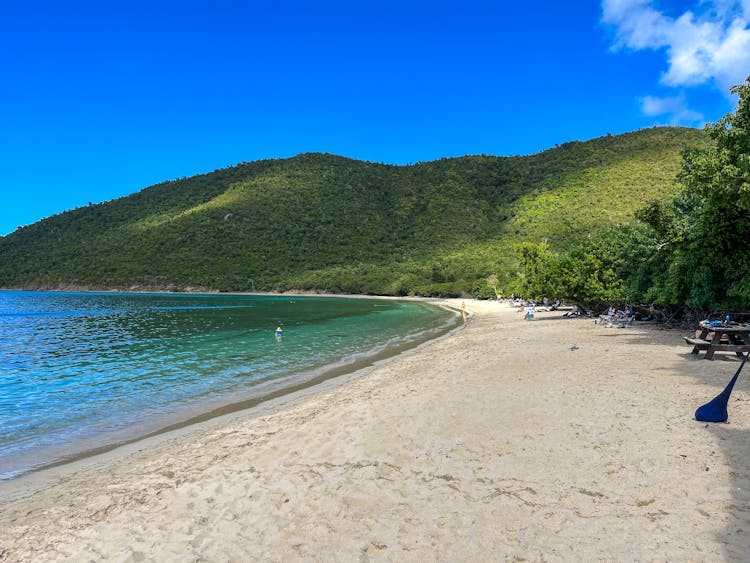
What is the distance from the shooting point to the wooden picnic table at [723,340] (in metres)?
14.6

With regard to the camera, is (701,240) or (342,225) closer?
(701,240)

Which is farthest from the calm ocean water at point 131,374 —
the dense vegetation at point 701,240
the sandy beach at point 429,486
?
the dense vegetation at point 701,240

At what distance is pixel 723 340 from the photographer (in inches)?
611

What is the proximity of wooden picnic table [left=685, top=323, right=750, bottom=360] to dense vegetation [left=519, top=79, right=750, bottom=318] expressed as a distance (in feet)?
12.1

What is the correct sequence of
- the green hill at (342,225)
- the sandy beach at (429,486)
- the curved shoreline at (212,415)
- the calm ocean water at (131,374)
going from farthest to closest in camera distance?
the green hill at (342,225) → the calm ocean water at (131,374) → the curved shoreline at (212,415) → the sandy beach at (429,486)

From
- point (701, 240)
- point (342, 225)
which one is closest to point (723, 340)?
point (701, 240)

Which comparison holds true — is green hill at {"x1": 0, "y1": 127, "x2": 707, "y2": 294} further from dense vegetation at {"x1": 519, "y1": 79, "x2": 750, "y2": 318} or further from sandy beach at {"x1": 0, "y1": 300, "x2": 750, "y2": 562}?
sandy beach at {"x1": 0, "y1": 300, "x2": 750, "y2": 562}

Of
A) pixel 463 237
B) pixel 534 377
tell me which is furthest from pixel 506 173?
pixel 534 377

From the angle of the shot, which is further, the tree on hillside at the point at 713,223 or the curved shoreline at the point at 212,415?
the tree on hillside at the point at 713,223

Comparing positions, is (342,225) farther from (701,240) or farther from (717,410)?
(717,410)

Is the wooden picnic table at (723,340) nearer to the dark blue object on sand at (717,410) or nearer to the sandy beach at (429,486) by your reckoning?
the sandy beach at (429,486)

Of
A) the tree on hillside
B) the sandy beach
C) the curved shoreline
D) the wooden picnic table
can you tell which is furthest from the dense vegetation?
the curved shoreline

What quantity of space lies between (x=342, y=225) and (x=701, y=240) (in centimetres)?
14784

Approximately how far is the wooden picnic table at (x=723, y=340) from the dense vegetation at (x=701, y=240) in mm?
3687
